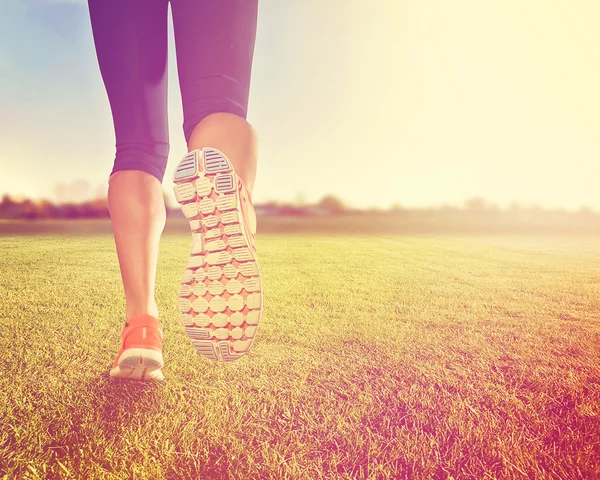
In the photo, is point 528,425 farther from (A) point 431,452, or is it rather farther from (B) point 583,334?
(B) point 583,334

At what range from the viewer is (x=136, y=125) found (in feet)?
3.97

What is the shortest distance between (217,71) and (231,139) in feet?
0.48

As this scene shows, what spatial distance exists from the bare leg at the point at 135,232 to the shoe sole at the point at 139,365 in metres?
0.12

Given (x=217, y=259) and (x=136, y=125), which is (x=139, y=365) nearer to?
(x=217, y=259)

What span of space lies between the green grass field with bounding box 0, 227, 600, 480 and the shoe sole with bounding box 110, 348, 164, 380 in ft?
0.10

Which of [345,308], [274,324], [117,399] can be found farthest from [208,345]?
[345,308]

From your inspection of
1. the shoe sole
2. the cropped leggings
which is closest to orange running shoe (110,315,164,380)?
the shoe sole

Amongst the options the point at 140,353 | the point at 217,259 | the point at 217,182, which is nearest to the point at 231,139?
the point at 217,182

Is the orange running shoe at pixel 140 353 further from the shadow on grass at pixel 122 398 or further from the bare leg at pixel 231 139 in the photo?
the bare leg at pixel 231 139

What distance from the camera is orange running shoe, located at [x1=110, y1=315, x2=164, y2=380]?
1.14 metres

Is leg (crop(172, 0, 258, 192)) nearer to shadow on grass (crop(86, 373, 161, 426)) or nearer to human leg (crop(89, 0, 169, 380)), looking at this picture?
human leg (crop(89, 0, 169, 380))

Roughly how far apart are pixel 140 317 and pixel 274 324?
679 mm

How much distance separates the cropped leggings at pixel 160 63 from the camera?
3.17 feet

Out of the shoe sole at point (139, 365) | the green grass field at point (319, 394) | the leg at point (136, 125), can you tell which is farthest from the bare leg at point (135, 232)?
the green grass field at point (319, 394)
